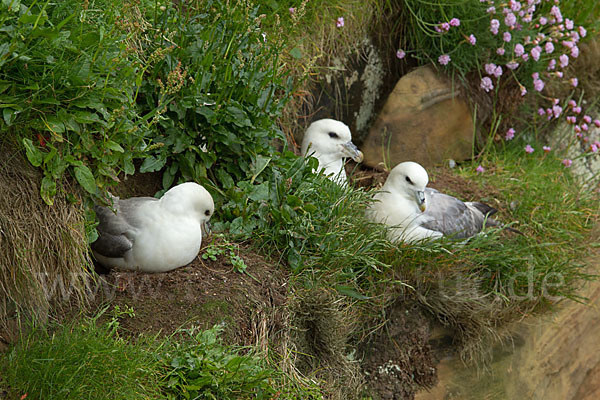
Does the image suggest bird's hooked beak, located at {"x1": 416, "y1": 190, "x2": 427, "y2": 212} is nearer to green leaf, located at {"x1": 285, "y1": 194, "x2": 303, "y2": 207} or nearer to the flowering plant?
green leaf, located at {"x1": 285, "y1": 194, "x2": 303, "y2": 207}

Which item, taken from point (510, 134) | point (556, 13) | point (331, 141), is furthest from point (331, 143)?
point (556, 13)

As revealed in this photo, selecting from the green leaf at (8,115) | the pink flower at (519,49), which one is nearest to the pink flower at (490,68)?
the pink flower at (519,49)

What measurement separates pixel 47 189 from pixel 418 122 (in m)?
3.01

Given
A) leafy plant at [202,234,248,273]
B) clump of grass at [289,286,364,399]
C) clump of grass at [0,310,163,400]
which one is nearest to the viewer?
clump of grass at [0,310,163,400]

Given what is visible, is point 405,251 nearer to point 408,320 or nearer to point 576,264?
point 408,320

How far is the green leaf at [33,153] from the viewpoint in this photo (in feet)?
7.85

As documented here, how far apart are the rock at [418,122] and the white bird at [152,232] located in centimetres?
216

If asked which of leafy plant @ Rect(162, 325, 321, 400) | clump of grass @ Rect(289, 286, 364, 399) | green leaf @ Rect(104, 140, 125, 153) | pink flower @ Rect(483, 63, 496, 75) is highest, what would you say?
green leaf @ Rect(104, 140, 125, 153)

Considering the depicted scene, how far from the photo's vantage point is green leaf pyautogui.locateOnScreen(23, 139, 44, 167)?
2.39 metres

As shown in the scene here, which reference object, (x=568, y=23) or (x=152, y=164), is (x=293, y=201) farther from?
(x=568, y=23)

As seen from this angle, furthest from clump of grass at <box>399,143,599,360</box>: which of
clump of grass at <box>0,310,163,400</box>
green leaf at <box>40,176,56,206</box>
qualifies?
green leaf at <box>40,176,56,206</box>

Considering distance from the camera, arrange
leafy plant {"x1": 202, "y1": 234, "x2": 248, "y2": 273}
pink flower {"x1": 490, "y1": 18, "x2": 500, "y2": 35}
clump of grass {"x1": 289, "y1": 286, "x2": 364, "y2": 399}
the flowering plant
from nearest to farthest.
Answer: leafy plant {"x1": 202, "y1": 234, "x2": 248, "y2": 273}, clump of grass {"x1": 289, "y1": 286, "x2": 364, "y2": 399}, pink flower {"x1": 490, "y1": 18, "x2": 500, "y2": 35}, the flowering plant

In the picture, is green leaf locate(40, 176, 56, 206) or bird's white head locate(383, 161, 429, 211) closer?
green leaf locate(40, 176, 56, 206)

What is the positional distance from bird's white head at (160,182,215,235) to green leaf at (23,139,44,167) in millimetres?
598
